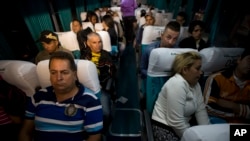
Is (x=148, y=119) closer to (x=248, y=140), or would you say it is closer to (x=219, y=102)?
(x=219, y=102)

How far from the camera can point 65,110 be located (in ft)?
4.98

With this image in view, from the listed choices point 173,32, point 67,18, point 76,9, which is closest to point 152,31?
point 173,32

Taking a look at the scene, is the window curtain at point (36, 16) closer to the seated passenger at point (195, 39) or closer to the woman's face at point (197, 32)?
the seated passenger at point (195, 39)

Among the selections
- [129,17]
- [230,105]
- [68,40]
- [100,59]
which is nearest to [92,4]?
[129,17]

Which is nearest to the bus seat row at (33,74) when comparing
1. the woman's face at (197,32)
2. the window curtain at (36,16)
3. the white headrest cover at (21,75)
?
the white headrest cover at (21,75)

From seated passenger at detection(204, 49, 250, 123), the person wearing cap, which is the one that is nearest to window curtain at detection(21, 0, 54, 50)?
the person wearing cap

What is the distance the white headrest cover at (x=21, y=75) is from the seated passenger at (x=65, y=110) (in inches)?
13.3

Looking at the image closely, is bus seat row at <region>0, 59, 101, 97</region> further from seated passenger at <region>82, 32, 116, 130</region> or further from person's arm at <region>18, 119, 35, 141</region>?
seated passenger at <region>82, 32, 116, 130</region>

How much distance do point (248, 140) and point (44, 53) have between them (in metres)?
2.76

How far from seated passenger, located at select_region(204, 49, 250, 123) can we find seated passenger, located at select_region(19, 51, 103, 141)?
1.20 metres

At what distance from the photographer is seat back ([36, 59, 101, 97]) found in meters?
1.71

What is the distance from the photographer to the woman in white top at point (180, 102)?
152cm

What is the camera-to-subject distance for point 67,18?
5.59 meters

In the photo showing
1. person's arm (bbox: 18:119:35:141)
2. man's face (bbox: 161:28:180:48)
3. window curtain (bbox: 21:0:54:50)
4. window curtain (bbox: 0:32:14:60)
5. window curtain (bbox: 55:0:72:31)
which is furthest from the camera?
window curtain (bbox: 55:0:72:31)
